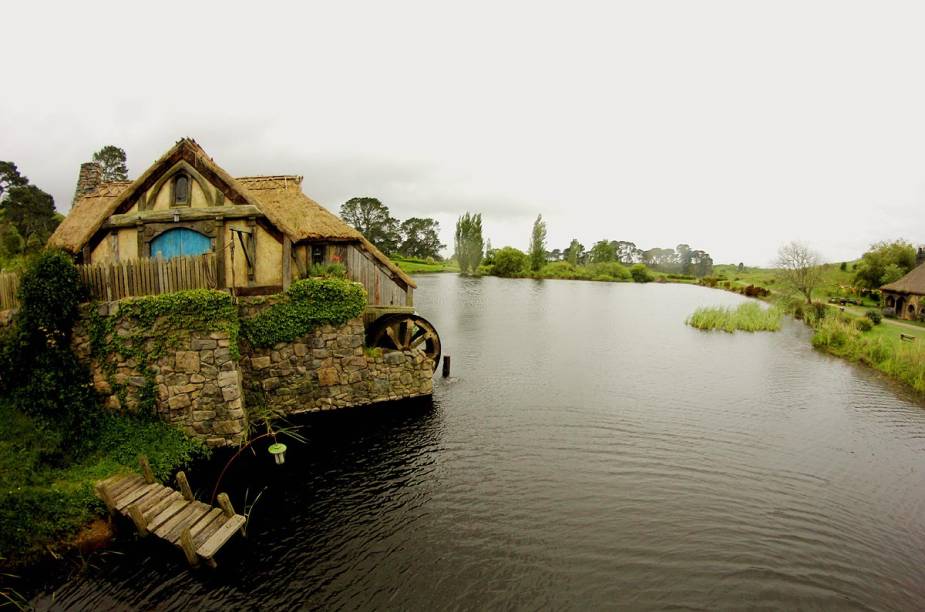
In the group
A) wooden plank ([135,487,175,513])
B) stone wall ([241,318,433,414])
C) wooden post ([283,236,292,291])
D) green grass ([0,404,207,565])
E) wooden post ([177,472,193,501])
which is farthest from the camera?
wooden post ([283,236,292,291])

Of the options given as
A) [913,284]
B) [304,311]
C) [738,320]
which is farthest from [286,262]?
[913,284]

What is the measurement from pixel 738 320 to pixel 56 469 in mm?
39511

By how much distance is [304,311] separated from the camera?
13.6m

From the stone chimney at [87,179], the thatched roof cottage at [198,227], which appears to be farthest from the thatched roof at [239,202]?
the stone chimney at [87,179]

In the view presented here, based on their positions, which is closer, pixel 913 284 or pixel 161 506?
pixel 161 506

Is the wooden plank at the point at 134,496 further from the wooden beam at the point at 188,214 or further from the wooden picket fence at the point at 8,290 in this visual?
the wooden beam at the point at 188,214

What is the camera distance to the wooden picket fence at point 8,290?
11.4 metres

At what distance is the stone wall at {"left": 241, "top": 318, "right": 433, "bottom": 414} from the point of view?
44.1 feet

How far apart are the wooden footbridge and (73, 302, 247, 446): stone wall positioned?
6.63 feet

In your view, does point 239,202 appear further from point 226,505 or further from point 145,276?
point 226,505

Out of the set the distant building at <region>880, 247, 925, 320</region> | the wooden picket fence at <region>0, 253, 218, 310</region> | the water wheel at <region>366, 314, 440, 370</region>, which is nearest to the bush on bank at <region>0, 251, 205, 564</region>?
the wooden picket fence at <region>0, 253, 218, 310</region>

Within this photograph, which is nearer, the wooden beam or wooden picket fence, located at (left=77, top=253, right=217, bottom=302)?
wooden picket fence, located at (left=77, top=253, right=217, bottom=302)

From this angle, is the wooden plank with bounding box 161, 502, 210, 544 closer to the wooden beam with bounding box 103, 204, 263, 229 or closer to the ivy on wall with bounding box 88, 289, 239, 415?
the ivy on wall with bounding box 88, 289, 239, 415

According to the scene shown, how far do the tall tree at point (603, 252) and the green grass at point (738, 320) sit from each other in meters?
73.3
